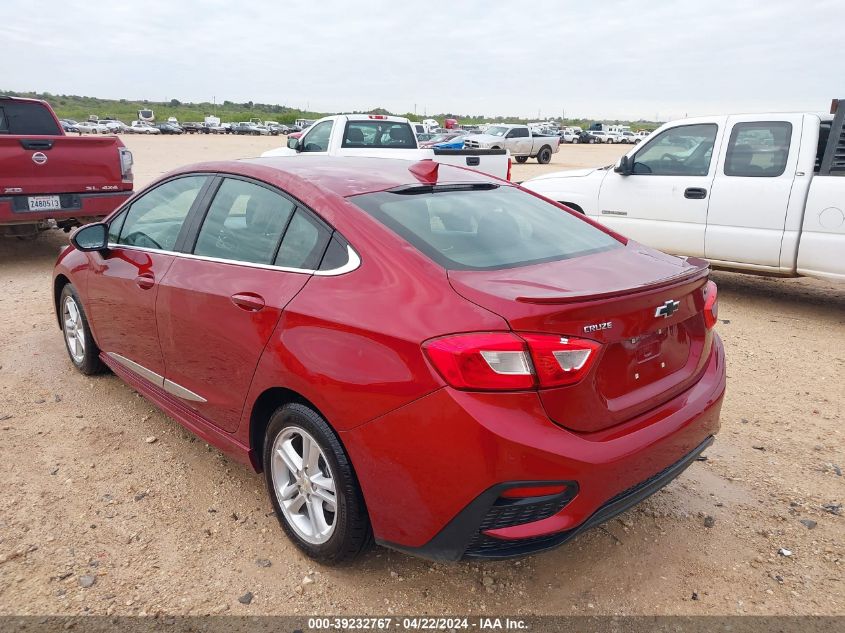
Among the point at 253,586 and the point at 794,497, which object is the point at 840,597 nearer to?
the point at 794,497

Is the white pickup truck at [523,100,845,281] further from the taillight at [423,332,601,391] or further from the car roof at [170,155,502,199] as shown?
the taillight at [423,332,601,391]

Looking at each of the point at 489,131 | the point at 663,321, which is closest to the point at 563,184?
the point at 663,321

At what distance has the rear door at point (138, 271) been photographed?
3494mm

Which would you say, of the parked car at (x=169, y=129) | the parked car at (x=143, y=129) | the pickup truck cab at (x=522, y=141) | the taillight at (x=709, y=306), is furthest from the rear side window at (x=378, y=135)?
the parked car at (x=169, y=129)

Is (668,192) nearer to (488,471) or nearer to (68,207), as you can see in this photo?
(488,471)

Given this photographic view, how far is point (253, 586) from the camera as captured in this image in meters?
2.63

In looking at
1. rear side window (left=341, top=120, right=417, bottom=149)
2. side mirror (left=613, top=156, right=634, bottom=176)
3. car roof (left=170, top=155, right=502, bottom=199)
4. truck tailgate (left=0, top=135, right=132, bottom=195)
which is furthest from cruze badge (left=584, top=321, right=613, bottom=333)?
rear side window (left=341, top=120, right=417, bottom=149)

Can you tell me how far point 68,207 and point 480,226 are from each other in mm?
6438

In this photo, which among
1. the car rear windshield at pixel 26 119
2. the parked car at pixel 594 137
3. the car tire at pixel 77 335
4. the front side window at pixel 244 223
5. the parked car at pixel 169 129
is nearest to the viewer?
the front side window at pixel 244 223

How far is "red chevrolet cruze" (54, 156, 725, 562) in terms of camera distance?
2.12 metres

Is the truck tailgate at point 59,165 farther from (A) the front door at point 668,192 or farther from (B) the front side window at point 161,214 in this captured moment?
(A) the front door at point 668,192

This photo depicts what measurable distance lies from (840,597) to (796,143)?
15.9 feet

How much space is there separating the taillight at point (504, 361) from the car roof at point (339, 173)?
1.04 meters

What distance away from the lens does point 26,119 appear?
8484mm
